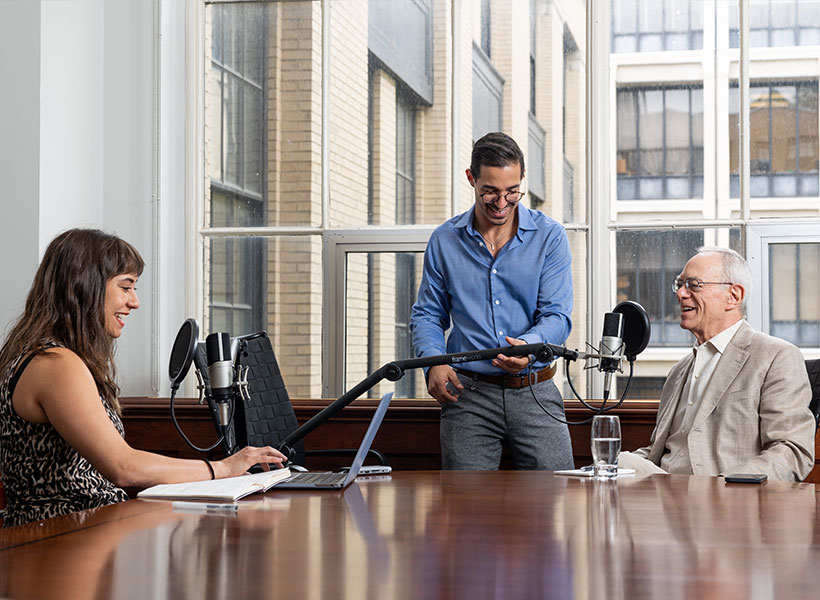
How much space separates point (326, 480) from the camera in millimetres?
2062

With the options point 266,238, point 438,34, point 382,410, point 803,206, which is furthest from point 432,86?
point 382,410

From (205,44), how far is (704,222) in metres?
2.28

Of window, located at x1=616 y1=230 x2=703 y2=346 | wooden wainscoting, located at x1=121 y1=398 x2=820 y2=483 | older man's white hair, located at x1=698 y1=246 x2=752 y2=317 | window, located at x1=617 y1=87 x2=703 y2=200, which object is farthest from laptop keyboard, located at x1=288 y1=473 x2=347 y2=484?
window, located at x1=617 y1=87 x2=703 y2=200

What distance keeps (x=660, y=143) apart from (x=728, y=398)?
151 centimetres

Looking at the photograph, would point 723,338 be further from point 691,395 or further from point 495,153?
point 495,153

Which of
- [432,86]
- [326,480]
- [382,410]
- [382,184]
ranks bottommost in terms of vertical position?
[326,480]

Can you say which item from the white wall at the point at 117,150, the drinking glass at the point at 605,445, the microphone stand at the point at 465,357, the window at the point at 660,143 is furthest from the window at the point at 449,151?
the microphone stand at the point at 465,357

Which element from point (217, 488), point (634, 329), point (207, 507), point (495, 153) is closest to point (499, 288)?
point (495, 153)

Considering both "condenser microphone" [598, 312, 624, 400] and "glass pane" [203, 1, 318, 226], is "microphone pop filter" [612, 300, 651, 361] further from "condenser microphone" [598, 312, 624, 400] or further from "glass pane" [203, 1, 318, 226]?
"glass pane" [203, 1, 318, 226]

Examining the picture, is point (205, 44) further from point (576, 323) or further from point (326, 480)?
→ point (326, 480)

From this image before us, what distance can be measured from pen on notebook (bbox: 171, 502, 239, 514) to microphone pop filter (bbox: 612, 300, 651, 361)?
86 centimetres

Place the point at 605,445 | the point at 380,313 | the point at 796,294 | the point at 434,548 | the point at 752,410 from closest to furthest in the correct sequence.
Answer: the point at 434,548, the point at 605,445, the point at 752,410, the point at 796,294, the point at 380,313

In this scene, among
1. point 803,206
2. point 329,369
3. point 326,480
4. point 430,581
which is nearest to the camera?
point 430,581

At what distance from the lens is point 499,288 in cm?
301
